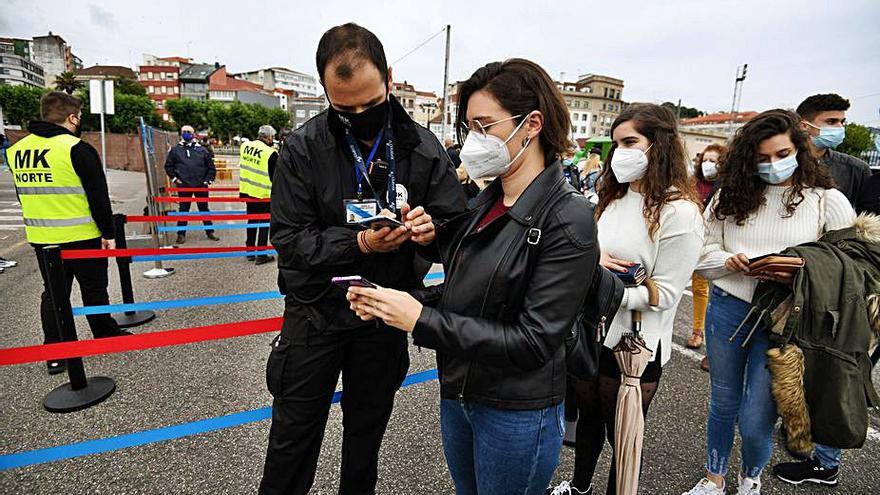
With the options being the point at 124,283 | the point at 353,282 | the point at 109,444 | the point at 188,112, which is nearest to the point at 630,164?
the point at 353,282

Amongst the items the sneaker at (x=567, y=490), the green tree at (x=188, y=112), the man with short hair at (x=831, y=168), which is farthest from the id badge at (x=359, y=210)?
the green tree at (x=188, y=112)

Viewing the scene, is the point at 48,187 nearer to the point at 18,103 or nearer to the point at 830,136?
the point at 830,136

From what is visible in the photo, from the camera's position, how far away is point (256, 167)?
7305mm

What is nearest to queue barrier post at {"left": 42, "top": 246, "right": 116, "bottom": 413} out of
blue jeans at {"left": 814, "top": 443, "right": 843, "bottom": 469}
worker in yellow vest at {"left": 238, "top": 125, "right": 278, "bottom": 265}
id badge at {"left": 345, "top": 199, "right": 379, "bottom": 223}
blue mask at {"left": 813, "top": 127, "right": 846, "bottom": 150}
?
id badge at {"left": 345, "top": 199, "right": 379, "bottom": 223}

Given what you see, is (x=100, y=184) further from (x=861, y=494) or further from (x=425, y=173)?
(x=861, y=494)

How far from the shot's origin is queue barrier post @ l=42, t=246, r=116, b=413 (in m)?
2.81

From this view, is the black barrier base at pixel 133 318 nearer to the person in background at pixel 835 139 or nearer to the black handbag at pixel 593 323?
the black handbag at pixel 593 323

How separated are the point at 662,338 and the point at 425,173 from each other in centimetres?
141

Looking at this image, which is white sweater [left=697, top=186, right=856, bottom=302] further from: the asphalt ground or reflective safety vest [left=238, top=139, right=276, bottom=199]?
reflective safety vest [left=238, top=139, right=276, bottom=199]

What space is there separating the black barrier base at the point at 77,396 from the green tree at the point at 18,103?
5591cm

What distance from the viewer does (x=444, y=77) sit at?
23797 millimetres

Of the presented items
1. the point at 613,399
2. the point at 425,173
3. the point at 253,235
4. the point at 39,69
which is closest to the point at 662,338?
the point at 613,399

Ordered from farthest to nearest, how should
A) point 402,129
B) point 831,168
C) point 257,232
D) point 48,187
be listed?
1. point 257,232
2. point 48,187
3. point 831,168
4. point 402,129

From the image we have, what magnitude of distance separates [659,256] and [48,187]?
4529 millimetres
